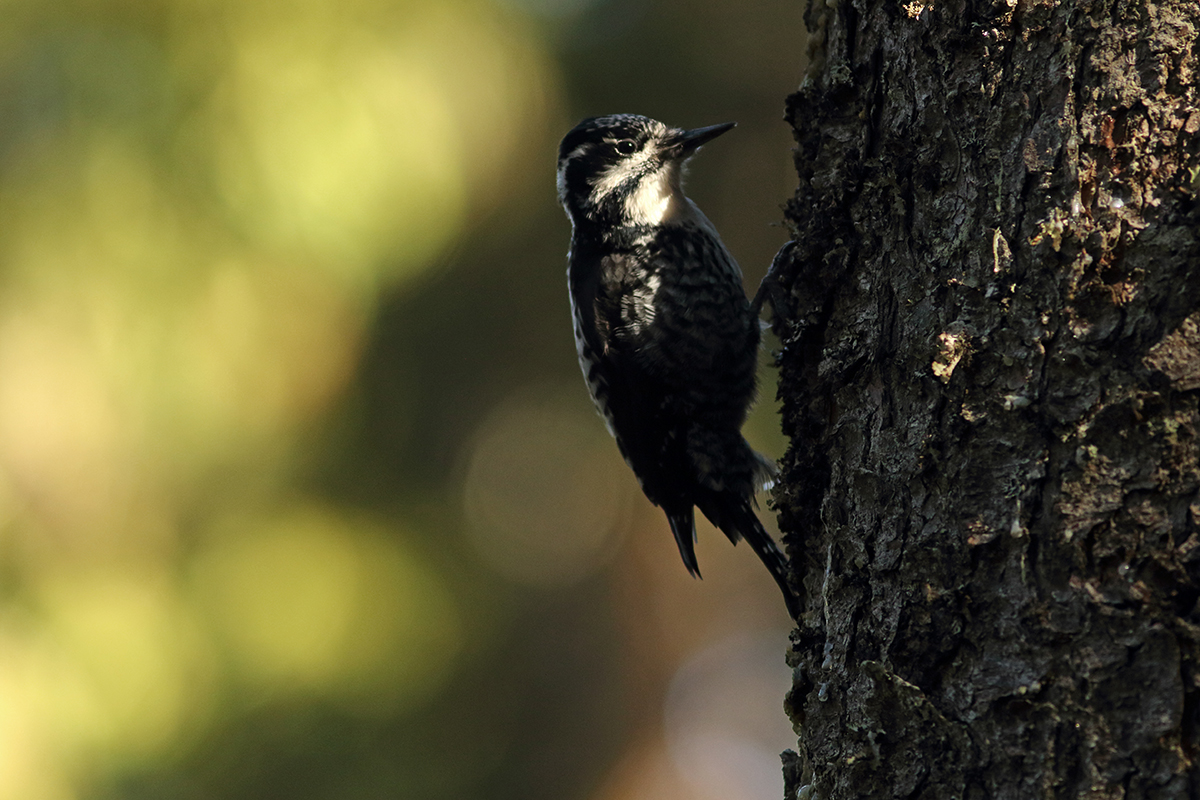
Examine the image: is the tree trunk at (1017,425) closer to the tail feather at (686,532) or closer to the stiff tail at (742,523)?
the stiff tail at (742,523)

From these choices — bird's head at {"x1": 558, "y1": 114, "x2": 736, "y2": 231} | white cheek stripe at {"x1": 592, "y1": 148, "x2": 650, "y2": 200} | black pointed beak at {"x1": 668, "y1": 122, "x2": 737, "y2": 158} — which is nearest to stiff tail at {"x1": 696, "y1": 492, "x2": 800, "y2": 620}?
bird's head at {"x1": 558, "y1": 114, "x2": 736, "y2": 231}

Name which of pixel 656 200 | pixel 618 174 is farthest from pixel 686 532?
pixel 618 174

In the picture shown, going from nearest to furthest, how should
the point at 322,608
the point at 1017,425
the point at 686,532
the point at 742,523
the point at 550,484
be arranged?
1. the point at 1017,425
2. the point at 742,523
3. the point at 686,532
4. the point at 322,608
5. the point at 550,484

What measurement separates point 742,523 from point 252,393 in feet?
6.69

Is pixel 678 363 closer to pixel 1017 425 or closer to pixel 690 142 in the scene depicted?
pixel 690 142

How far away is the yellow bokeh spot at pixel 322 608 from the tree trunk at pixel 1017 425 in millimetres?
2541

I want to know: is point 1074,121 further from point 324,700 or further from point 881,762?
point 324,700

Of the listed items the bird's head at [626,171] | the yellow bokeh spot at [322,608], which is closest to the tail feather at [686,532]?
the bird's head at [626,171]

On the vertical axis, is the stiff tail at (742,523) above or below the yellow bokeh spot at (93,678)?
below

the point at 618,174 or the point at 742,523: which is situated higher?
the point at 618,174

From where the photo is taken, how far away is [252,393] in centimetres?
388

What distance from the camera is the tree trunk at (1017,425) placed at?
1.25 m

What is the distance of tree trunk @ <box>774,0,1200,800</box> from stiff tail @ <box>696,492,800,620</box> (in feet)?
3.20

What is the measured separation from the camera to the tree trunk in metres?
1.25
